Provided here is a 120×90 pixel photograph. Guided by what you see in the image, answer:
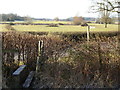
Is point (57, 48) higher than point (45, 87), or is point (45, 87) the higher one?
point (57, 48)

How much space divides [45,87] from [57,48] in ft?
4.86

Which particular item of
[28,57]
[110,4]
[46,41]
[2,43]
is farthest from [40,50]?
[110,4]

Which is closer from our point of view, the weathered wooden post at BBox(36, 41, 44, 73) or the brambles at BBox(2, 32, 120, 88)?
the brambles at BBox(2, 32, 120, 88)

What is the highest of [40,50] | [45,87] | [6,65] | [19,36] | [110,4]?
[110,4]

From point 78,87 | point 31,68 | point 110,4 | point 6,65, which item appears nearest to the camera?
point 78,87

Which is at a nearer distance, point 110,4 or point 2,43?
point 2,43

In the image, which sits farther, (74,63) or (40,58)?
(40,58)

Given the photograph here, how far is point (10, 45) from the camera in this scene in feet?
16.5

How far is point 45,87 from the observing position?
149 inches

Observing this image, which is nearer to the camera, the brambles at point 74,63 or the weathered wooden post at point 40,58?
the brambles at point 74,63

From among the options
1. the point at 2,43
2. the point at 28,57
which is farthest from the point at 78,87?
the point at 2,43

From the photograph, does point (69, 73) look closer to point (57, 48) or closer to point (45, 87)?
point (45, 87)

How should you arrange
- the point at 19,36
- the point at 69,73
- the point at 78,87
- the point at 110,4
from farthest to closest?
the point at 110,4, the point at 19,36, the point at 69,73, the point at 78,87

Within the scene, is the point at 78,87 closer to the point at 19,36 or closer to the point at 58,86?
the point at 58,86
